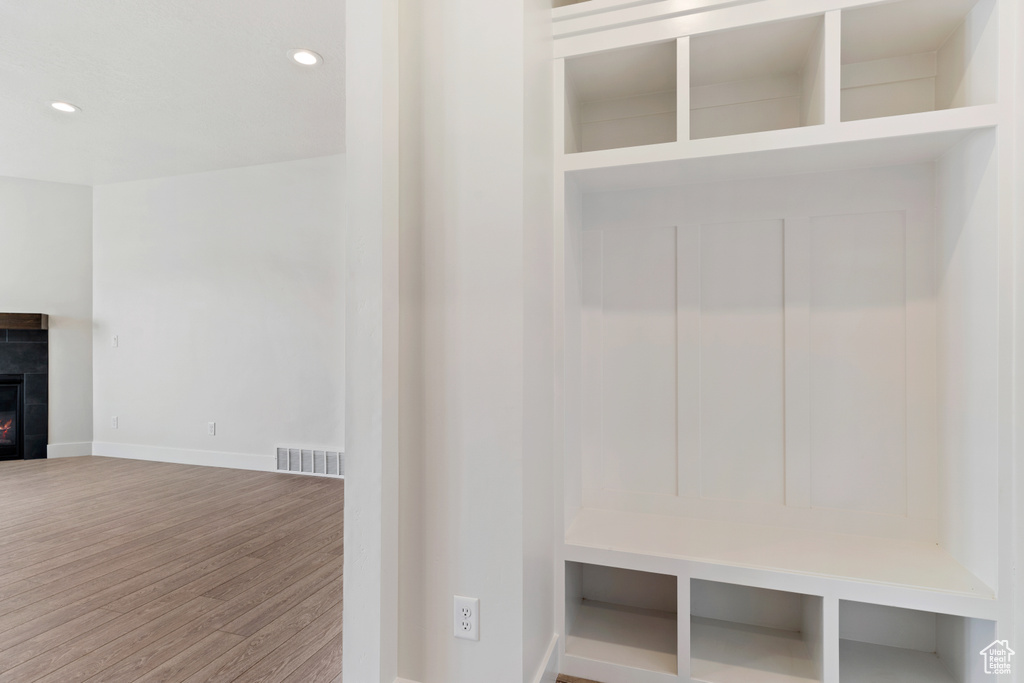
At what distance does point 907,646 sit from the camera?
1717mm

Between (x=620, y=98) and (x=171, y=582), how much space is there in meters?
2.98

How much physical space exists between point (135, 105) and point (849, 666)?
4861mm

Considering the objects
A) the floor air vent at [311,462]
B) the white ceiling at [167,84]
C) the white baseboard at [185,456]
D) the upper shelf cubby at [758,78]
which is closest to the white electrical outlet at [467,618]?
the upper shelf cubby at [758,78]

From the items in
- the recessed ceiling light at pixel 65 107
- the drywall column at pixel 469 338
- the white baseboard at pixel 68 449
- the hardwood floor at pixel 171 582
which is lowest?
the hardwood floor at pixel 171 582

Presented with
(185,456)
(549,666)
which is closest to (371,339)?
(549,666)

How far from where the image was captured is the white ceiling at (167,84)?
99.0 inches

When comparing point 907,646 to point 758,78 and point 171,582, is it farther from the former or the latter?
point 171,582

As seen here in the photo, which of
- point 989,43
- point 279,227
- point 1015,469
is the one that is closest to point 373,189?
point 989,43

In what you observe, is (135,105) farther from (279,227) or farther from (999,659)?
(999,659)

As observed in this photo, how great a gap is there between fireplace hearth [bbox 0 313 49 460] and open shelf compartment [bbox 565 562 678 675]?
593 cm

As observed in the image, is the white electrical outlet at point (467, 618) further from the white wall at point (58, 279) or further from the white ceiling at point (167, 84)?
the white wall at point (58, 279)

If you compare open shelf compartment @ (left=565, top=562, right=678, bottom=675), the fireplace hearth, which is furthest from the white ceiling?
open shelf compartment @ (left=565, top=562, right=678, bottom=675)

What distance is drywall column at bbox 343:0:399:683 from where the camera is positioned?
141 centimetres

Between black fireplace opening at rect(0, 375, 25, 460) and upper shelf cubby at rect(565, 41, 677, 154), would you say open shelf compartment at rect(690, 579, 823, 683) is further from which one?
black fireplace opening at rect(0, 375, 25, 460)
